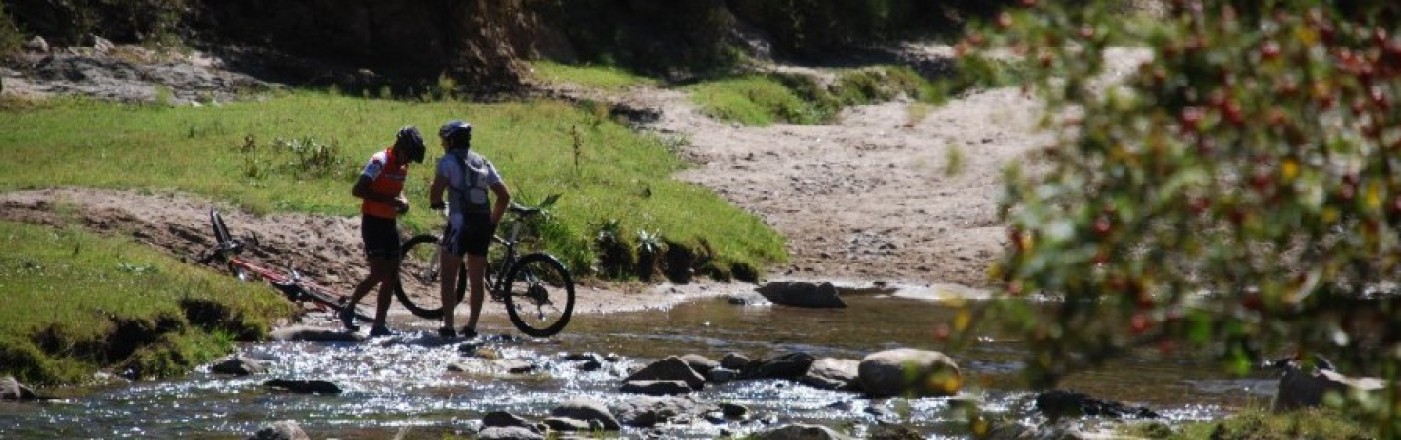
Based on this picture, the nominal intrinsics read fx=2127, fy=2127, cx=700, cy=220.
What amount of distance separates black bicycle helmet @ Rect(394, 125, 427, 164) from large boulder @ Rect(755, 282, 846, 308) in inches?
275

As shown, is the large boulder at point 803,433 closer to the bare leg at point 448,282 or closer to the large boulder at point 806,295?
the bare leg at point 448,282

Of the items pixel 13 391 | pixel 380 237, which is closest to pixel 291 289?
pixel 380 237

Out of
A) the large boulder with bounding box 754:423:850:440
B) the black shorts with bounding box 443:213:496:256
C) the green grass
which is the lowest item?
the large boulder with bounding box 754:423:850:440

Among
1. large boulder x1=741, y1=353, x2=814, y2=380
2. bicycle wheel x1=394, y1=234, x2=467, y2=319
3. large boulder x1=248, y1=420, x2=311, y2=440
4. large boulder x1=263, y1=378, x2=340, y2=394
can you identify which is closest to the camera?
large boulder x1=248, y1=420, x2=311, y2=440

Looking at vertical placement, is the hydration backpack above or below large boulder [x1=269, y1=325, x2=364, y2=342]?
above

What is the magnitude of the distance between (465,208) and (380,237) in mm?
963

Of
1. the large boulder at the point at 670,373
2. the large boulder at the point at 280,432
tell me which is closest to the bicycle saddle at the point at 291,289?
the large boulder at the point at 670,373

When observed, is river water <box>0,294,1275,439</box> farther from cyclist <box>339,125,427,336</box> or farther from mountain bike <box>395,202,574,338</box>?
cyclist <box>339,125,427,336</box>

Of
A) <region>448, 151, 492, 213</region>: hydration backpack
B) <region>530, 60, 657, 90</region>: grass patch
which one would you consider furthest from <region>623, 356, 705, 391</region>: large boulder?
<region>530, 60, 657, 90</region>: grass patch

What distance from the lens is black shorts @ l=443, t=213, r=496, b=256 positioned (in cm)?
1759

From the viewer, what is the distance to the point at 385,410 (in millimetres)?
14586

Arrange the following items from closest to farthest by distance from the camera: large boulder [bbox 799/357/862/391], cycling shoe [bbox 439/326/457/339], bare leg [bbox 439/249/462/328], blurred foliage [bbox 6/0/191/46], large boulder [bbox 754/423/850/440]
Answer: large boulder [bbox 754/423/850/440] → large boulder [bbox 799/357/862/391] → bare leg [bbox 439/249/462/328] → cycling shoe [bbox 439/326/457/339] → blurred foliage [bbox 6/0/191/46]

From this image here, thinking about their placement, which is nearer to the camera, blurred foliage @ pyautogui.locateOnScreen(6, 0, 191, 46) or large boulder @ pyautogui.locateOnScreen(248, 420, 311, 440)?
large boulder @ pyautogui.locateOnScreen(248, 420, 311, 440)

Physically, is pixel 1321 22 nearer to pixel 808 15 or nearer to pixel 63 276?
pixel 63 276
